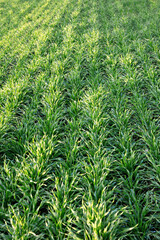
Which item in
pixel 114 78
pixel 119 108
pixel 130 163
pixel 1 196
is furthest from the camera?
pixel 114 78

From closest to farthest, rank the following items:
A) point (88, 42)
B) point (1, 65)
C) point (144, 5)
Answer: point (1, 65), point (88, 42), point (144, 5)

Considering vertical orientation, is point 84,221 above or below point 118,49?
above

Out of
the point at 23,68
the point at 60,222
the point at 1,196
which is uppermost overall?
the point at 23,68

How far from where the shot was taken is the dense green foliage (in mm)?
1620

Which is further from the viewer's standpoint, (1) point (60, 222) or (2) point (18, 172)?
(2) point (18, 172)

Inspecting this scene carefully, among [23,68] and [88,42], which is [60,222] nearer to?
[23,68]

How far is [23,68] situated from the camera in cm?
414

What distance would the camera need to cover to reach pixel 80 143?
2439 millimetres

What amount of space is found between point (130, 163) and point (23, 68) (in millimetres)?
3181

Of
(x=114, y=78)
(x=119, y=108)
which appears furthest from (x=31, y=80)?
(x=119, y=108)

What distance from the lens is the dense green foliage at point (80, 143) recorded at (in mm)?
1620

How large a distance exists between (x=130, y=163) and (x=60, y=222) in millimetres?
948

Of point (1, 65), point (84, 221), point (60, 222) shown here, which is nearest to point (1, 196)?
point (60, 222)

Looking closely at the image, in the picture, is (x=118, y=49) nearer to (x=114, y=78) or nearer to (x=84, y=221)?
(x=114, y=78)
